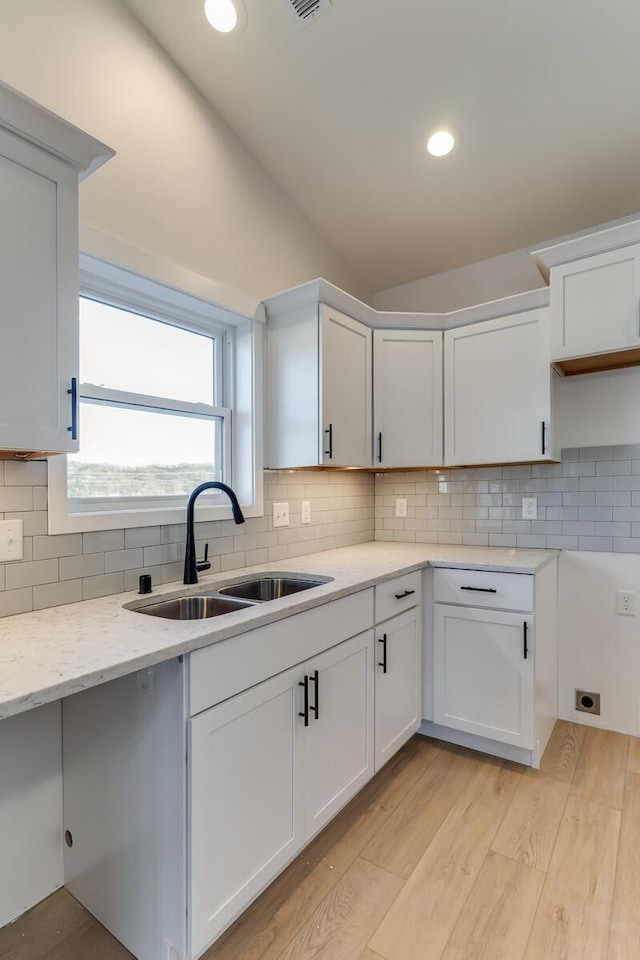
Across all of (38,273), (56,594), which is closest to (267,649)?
(56,594)

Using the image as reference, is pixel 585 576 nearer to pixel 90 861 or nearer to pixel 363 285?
pixel 363 285

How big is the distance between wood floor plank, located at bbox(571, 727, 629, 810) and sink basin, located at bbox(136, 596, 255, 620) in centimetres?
166

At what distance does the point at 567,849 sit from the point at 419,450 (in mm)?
1797

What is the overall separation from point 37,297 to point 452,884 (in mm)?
2128

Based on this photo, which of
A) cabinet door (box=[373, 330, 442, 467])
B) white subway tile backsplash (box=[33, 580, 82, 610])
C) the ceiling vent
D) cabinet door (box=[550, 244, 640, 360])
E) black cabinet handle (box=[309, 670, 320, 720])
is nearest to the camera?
white subway tile backsplash (box=[33, 580, 82, 610])

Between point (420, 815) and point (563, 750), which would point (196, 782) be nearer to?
point (420, 815)

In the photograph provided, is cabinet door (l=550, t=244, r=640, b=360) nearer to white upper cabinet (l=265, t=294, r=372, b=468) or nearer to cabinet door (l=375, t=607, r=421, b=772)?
white upper cabinet (l=265, t=294, r=372, b=468)

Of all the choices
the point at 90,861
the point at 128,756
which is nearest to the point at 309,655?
the point at 128,756

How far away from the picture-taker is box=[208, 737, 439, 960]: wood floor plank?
4.52 feet

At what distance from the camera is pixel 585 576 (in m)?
2.59

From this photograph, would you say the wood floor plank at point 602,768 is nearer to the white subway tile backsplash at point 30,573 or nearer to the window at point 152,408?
the window at point 152,408

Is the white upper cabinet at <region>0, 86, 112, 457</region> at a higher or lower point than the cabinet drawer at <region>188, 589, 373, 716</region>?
higher

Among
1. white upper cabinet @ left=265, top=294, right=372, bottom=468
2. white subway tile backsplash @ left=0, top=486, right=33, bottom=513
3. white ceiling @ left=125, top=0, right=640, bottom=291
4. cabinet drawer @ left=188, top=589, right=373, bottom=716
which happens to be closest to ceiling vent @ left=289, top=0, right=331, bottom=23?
white ceiling @ left=125, top=0, right=640, bottom=291

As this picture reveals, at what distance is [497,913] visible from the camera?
1473 millimetres
